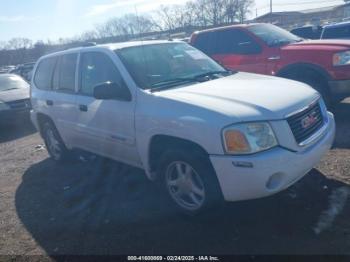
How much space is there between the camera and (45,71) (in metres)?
6.22

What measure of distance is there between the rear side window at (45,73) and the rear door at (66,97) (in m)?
0.20

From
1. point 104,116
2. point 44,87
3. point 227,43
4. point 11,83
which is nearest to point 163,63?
point 104,116

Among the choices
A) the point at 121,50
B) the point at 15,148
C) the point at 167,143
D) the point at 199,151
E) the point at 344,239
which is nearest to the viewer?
the point at 344,239

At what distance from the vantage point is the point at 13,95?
405 inches

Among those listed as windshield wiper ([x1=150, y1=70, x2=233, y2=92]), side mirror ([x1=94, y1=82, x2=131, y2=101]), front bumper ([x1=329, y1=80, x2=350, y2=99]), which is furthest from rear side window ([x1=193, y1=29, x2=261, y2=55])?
side mirror ([x1=94, y1=82, x2=131, y2=101])

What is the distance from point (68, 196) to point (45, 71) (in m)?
2.47

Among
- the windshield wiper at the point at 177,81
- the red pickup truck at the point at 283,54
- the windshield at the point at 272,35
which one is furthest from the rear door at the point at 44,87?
the windshield at the point at 272,35

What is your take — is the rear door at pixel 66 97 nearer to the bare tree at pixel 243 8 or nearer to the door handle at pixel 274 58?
the door handle at pixel 274 58

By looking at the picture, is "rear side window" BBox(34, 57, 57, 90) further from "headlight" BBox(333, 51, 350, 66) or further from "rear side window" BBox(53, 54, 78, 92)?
"headlight" BBox(333, 51, 350, 66)

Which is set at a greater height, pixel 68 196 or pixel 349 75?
pixel 349 75

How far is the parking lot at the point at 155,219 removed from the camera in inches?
131

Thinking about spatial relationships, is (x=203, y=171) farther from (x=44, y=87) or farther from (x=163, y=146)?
(x=44, y=87)

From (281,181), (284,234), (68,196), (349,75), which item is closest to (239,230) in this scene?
(284,234)

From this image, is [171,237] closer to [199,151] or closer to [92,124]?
[199,151]
